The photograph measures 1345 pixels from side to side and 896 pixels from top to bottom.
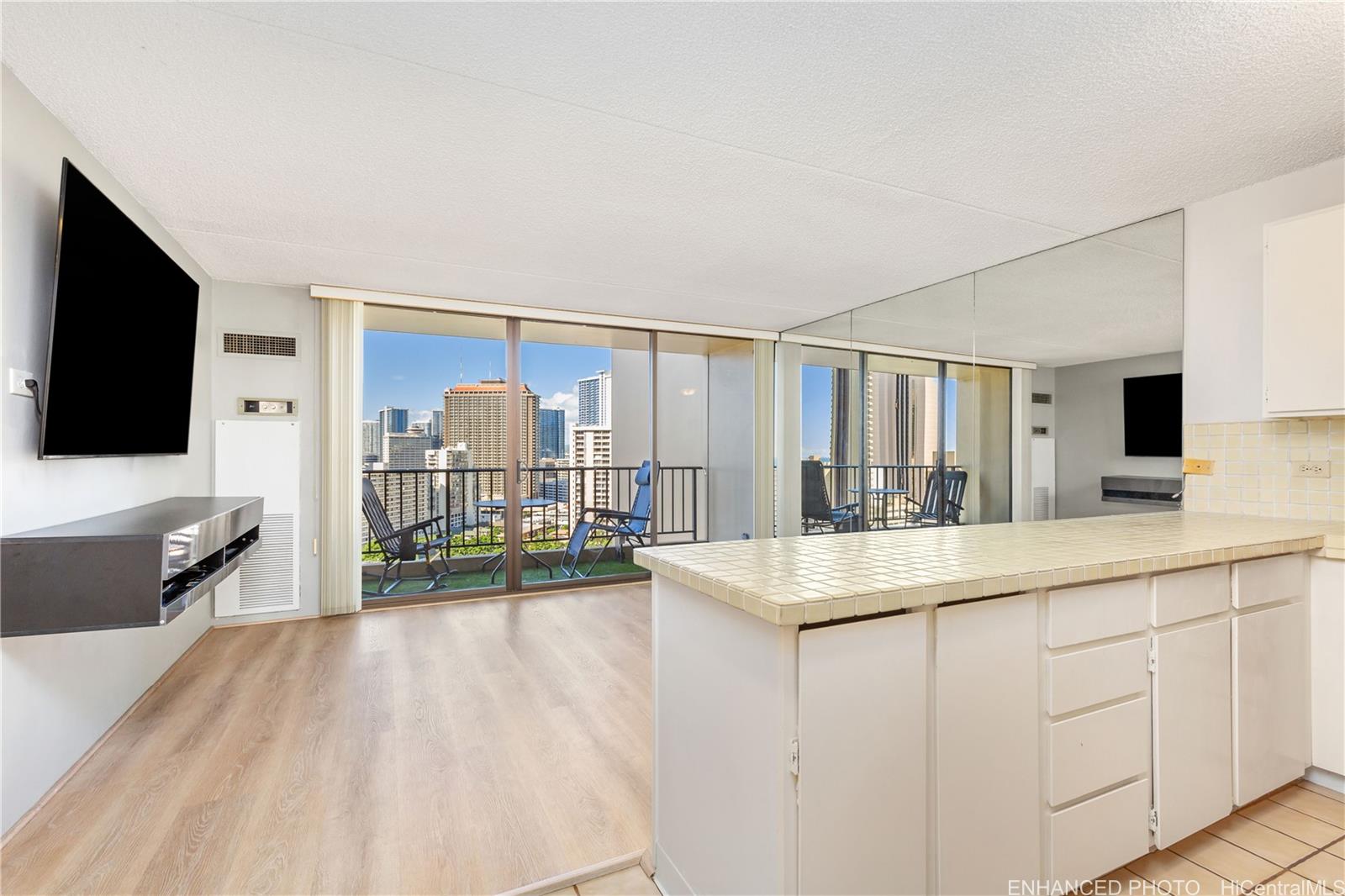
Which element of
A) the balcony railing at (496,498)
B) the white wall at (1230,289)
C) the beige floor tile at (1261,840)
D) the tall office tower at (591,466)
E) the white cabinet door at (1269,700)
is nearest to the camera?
the beige floor tile at (1261,840)

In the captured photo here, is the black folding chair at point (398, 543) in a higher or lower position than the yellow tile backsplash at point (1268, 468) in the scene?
lower

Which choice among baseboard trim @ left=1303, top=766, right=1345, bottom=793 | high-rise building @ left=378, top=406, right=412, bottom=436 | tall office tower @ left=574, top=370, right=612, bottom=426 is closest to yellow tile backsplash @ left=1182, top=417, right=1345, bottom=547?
baseboard trim @ left=1303, top=766, right=1345, bottom=793

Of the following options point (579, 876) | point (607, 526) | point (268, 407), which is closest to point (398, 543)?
point (268, 407)

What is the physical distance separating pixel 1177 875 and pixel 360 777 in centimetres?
250

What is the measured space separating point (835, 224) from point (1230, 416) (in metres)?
1.94

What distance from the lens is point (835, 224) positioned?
295 cm

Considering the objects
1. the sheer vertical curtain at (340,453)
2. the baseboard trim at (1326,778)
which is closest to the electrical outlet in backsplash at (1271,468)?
the baseboard trim at (1326,778)

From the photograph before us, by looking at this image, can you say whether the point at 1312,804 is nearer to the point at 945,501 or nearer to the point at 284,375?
the point at 945,501

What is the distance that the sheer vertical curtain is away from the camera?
13.1 ft

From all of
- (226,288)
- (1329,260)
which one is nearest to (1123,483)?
(1329,260)

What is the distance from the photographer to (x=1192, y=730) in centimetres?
166

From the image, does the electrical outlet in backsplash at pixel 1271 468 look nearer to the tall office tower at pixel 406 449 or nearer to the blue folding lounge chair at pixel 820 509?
the blue folding lounge chair at pixel 820 509

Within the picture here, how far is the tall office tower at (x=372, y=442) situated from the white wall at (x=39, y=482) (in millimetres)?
1909

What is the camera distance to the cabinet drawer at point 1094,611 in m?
1.43
